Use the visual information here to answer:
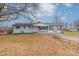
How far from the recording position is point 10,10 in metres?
1.88

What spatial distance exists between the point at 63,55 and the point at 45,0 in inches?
21.1

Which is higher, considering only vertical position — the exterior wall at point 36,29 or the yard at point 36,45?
the exterior wall at point 36,29

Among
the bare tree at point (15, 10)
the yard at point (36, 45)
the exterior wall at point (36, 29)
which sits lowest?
the yard at point (36, 45)

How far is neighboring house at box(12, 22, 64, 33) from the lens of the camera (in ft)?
6.05

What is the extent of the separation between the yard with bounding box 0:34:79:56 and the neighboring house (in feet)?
0.16

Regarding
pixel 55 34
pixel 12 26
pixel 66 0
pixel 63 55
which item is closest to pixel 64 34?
pixel 55 34

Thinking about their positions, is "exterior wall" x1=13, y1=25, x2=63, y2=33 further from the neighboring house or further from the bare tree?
the bare tree

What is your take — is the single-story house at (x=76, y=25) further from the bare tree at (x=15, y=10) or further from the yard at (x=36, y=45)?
the bare tree at (x=15, y=10)

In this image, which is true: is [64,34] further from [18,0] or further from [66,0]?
[18,0]

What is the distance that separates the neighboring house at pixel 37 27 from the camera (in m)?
1.84

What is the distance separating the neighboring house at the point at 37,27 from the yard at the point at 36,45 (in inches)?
1.9

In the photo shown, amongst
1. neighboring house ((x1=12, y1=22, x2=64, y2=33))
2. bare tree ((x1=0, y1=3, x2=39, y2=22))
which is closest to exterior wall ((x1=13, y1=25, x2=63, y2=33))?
neighboring house ((x1=12, y1=22, x2=64, y2=33))

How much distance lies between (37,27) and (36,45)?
0.17 m

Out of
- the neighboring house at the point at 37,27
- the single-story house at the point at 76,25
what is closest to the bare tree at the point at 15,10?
the neighboring house at the point at 37,27
